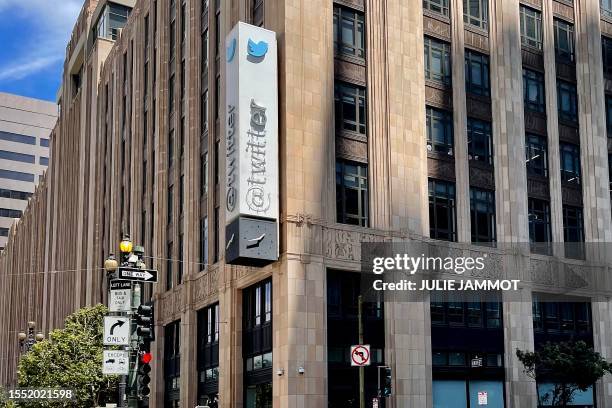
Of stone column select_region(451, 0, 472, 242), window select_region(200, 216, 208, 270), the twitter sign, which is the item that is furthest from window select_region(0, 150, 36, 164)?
the twitter sign

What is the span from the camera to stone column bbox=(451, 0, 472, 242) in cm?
4753

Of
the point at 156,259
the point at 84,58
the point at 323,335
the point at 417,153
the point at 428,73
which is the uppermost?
the point at 84,58

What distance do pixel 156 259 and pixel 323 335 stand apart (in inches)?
771

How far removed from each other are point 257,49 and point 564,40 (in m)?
22.0

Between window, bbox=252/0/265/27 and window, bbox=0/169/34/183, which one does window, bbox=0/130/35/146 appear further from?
window, bbox=252/0/265/27

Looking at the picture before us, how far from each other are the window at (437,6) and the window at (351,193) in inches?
408

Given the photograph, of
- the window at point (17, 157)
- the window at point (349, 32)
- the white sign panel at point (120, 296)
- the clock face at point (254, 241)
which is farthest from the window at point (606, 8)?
the window at point (17, 157)

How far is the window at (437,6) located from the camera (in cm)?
4912

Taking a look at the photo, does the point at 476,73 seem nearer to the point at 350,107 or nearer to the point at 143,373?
the point at 350,107

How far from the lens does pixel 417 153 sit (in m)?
46.1

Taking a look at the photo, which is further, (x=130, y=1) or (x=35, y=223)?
(x=35, y=223)

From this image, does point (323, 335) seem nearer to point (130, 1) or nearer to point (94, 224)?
point (94, 224)

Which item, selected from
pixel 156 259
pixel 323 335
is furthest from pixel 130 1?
pixel 323 335

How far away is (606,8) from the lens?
57.6 meters
